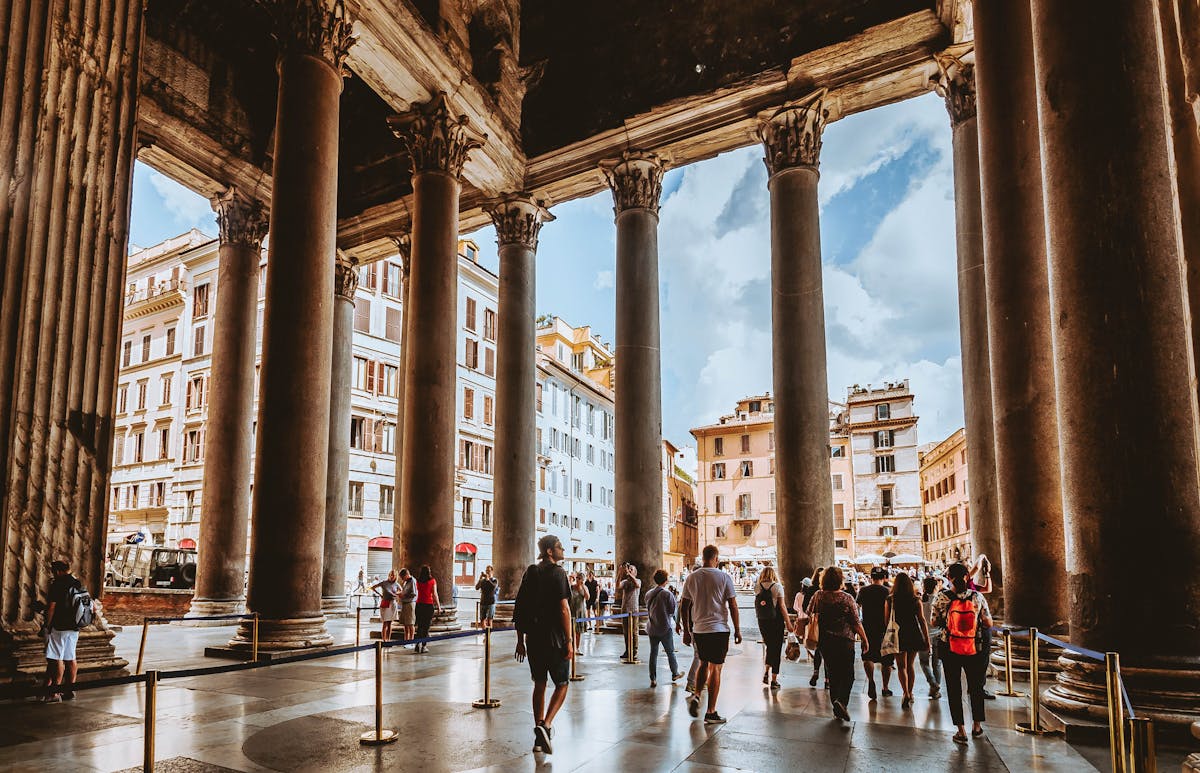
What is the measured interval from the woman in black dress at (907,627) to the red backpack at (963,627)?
1538mm

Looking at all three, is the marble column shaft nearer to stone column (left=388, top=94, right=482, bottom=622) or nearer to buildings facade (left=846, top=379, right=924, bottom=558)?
stone column (left=388, top=94, right=482, bottom=622)

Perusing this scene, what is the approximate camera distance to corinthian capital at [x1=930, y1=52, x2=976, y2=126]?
14.6 meters

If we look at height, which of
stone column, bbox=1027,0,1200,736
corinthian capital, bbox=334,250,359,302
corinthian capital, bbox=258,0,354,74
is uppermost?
corinthian capital, bbox=258,0,354,74

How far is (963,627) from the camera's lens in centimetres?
679

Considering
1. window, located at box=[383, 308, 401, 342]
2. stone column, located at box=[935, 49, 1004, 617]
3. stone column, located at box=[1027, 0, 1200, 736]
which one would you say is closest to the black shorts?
stone column, located at box=[1027, 0, 1200, 736]

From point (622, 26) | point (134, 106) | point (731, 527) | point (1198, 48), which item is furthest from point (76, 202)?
point (731, 527)

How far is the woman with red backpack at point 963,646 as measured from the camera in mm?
6566

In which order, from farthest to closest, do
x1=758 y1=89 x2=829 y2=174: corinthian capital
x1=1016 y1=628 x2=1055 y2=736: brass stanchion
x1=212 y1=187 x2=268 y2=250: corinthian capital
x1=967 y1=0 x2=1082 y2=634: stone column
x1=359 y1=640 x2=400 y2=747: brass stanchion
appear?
x1=212 y1=187 x2=268 y2=250: corinthian capital → x1=758 y1=89 x2=829 y2=174: corinthian capital → x1=967 y1=0 x2=1082 y2=634: stone column → x1=1016 y1=628 x2=1055 y2=736: brass stanchion → x1=359 y1=640 x2=400 y2=747: brass stanchion

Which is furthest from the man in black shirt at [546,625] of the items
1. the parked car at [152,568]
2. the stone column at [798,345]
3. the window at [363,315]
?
the window at [363,315]

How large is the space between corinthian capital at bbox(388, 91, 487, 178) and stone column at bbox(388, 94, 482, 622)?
0.8 inches

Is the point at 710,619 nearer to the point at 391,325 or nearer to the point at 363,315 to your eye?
the point at 363,315

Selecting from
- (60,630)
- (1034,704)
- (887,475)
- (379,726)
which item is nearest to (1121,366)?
(1034,704)

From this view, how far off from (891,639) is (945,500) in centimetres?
4762

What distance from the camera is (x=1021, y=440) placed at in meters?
9.16
